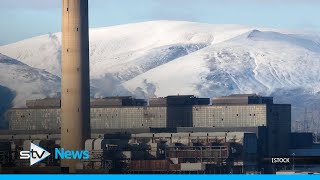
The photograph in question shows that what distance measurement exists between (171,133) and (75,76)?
2364 cm

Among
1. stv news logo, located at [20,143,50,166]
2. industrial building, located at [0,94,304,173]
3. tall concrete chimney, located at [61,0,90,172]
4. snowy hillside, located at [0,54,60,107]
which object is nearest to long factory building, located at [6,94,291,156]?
industrial building, located at [0,94,304,173]

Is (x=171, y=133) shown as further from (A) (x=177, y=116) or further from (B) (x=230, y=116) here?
(B) (x=230, y=116)

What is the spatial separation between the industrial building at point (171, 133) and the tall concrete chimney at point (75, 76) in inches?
75.7

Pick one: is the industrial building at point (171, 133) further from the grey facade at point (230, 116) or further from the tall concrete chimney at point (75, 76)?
the tall concrete chimney at point (75, 76)

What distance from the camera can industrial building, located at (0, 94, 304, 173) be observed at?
127938mm

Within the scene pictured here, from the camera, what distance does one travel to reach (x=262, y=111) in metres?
157

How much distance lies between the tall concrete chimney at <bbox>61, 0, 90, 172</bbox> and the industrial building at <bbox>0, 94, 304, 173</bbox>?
6.31ft

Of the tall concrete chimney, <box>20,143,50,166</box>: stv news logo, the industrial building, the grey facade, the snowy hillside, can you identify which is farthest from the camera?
the snowy hillside

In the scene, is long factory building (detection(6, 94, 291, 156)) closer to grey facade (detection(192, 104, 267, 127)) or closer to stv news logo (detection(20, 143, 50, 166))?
grey facade (detection(192, 104, 267, 127))

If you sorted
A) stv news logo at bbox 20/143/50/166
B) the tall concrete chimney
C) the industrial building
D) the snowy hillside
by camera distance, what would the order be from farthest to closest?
1. the snowy hillside
2. the industrial building
3. the tall concrete chimney
4. stv news logo at bbox 20/143/50/166

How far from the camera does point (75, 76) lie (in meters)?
124

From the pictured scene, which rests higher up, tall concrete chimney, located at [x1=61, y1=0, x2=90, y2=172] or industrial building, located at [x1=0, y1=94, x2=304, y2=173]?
tall concrete chimney, located at [x1=61, y1=0, x2=90, y2=172]

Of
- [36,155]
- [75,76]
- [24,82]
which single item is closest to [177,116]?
[24,82]

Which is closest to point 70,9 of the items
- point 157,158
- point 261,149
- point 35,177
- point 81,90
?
point 81,90
